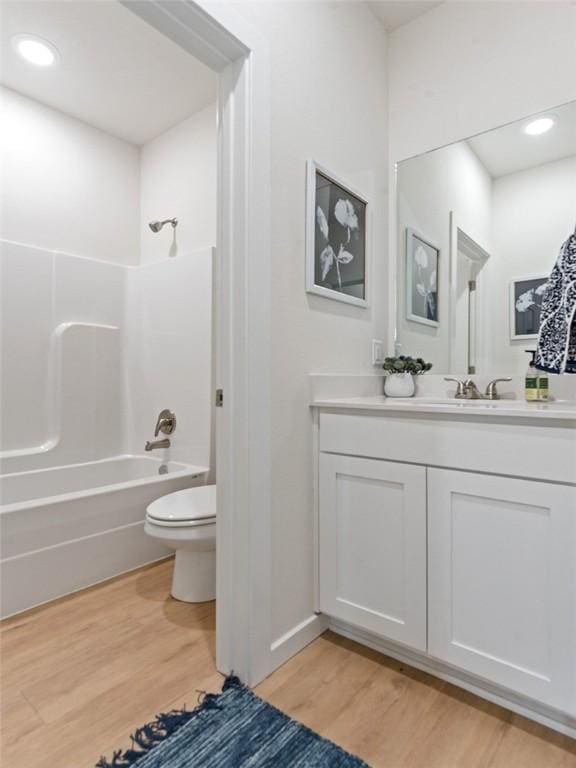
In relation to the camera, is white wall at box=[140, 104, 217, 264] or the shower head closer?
white wall at box=[140, 104, 217, 264]

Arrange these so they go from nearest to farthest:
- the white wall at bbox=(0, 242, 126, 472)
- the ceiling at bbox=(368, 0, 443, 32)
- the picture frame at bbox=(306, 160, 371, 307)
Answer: the picture frame at bbox=(306, 160, 371, 307), the ceiling at bbox=(368, 0, 443, 32), the white wall at bbox=(0, 242, 126, 472)

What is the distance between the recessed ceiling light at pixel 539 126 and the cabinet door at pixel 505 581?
4.61ft

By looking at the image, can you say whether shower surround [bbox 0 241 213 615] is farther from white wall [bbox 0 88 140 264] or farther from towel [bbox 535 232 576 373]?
towel [bbox 535 232 576 373]

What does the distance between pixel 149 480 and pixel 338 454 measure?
1154 mm

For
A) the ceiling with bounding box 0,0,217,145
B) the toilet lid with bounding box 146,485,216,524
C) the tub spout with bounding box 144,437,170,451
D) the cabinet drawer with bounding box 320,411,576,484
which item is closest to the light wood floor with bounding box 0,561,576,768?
the toilet lid with bounding box 146,485,216,524

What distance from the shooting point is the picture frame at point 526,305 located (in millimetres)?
1693

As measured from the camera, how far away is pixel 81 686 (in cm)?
132

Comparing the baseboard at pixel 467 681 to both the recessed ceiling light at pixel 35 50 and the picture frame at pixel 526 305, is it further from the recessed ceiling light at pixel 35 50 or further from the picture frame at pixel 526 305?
the recessed ceiling light at pixel 35 50

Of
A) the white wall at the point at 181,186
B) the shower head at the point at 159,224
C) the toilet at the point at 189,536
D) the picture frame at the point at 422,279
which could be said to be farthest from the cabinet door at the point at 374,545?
the shower head at the point at 159,224

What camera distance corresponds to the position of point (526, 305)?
1723 mm

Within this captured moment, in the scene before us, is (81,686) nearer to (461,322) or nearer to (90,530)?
(90,530)

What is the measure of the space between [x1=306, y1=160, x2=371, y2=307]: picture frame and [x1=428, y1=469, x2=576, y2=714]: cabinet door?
804 mm

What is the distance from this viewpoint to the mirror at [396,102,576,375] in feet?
5.46

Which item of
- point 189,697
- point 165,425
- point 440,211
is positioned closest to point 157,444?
point 165,425
